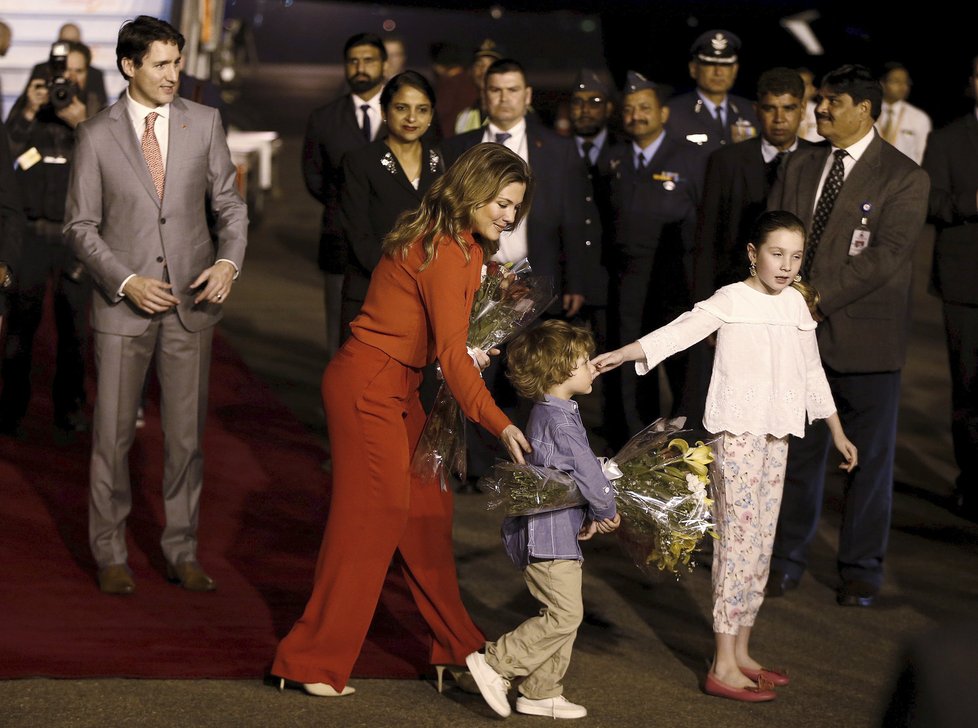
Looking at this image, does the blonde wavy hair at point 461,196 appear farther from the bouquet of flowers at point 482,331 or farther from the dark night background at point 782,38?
the dark night background at point 782,38

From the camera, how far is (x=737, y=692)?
4980 millimetres

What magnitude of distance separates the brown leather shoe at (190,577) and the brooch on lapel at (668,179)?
130 inches

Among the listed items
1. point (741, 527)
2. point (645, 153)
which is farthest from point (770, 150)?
point (741, 527)

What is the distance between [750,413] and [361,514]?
53.9 inches

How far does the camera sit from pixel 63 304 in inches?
321

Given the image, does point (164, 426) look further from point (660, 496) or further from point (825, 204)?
point (825, 204)

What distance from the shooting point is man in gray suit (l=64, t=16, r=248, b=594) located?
18.2 feet

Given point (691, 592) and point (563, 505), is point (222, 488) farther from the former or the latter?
point (563, 505)

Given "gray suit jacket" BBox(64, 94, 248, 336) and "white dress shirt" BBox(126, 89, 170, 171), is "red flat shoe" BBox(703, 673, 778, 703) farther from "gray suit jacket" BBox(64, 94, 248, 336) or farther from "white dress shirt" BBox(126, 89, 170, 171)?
"white dress shirt" BBox(126, 89, 170, 171)

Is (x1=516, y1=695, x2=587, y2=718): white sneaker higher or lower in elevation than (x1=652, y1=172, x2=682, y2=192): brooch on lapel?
lower

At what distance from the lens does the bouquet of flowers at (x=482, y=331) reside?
4.77 meters

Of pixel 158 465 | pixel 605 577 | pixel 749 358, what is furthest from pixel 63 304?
pixel 749 358

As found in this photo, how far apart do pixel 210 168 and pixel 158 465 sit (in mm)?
2305

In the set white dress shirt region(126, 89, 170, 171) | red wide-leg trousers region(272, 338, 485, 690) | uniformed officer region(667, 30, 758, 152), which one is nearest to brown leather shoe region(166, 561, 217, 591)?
red wide-leg trousers region(272, 338, 485, 690)
